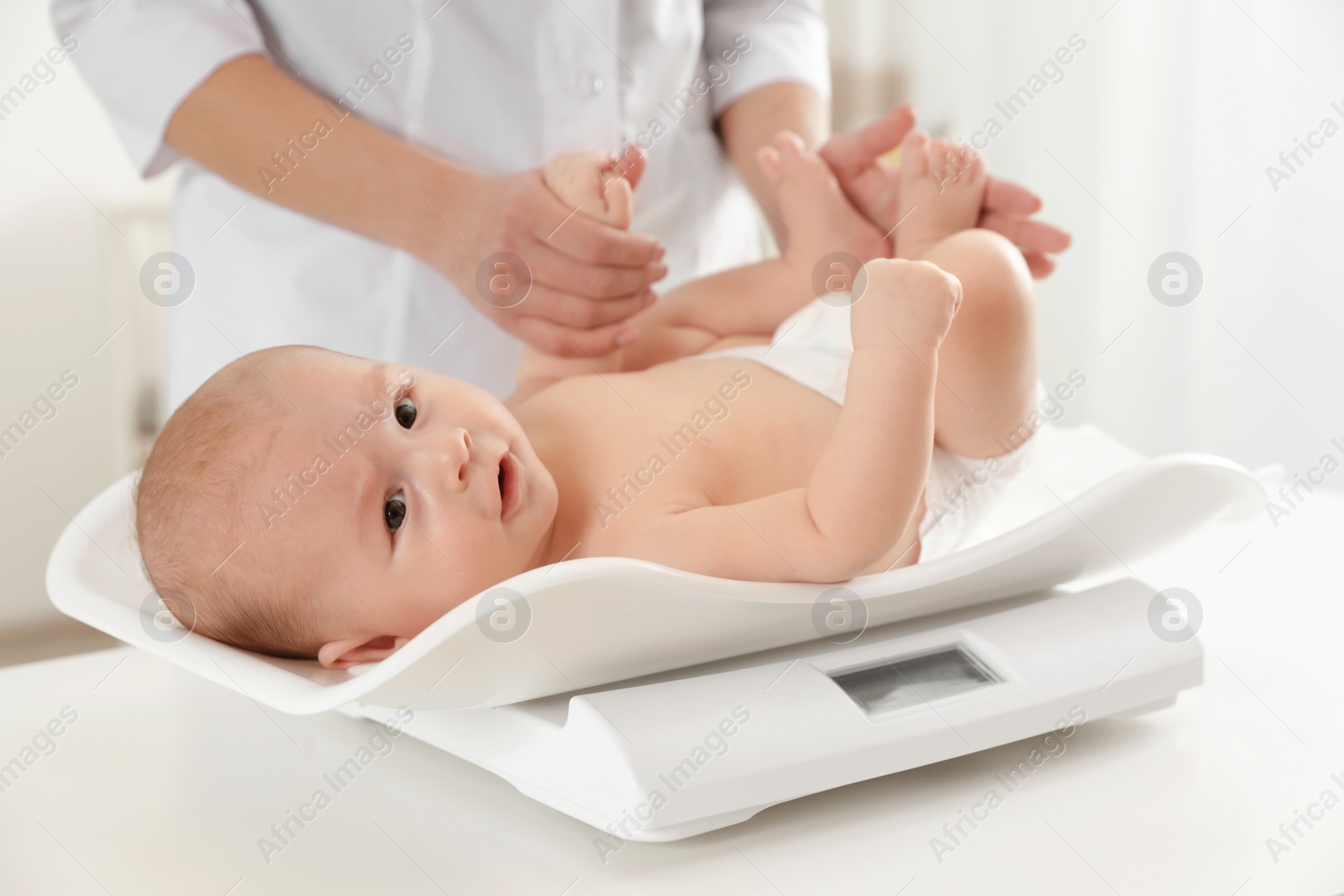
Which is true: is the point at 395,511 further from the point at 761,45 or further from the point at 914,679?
the point at 761,45

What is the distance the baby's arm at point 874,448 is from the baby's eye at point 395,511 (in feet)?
0.82

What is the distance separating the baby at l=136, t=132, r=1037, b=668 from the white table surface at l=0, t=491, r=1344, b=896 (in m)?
0.10

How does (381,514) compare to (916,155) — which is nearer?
(381,514)

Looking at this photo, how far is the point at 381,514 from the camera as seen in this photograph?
75 centimetres

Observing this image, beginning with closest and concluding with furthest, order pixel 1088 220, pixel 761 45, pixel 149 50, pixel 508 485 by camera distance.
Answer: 1. pixel 508 485
2. pixel 149 50
3. pixel 761 45
4. pixel 1088 220

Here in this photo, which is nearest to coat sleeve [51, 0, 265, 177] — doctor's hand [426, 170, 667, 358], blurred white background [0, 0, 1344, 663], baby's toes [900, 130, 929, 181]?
doctor's hand [426, 170, 667, 358]

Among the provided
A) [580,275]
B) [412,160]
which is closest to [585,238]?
[580,275]

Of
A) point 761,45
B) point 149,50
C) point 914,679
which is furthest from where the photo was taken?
point 761,45

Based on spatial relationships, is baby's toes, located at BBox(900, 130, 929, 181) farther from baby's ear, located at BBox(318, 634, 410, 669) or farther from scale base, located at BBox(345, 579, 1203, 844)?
baby's ear, located at BBox(318, 634, 410, 669)

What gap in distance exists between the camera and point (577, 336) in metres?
1.03

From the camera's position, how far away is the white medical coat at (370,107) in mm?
1063

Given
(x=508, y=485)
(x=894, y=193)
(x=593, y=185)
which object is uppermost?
(x=894, y=193)

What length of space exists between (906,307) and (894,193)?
45cm

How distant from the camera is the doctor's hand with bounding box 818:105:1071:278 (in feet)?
3.32
